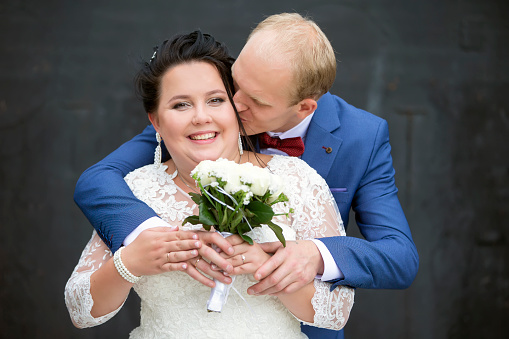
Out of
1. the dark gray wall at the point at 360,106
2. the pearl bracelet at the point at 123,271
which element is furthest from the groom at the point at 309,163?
the dark gray wall at the point at 360,106

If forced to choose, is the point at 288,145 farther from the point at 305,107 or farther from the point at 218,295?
the point at 218,295

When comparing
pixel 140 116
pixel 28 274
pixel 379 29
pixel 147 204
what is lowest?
pixel 28 274

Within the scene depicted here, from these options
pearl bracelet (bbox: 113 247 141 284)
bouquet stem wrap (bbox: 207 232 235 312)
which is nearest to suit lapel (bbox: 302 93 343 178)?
bouquet stem wrap (bbox: 207 232 235 312)

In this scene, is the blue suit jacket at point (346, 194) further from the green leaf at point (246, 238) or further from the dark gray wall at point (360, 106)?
the dark gray wall at point (360, 106)

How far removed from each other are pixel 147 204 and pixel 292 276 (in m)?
0.76

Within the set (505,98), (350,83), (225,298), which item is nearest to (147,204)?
(225,298)

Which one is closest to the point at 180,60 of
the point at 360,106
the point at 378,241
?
the point at 378,241

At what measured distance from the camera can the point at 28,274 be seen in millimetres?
5004

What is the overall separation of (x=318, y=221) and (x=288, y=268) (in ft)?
1.10

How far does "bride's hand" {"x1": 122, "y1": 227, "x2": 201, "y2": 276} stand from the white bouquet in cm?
10

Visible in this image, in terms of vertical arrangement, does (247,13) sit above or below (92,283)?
above

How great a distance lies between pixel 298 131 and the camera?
9.99ft

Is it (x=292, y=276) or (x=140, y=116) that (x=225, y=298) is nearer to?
(x=292, y=276)

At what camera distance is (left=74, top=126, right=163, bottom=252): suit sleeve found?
254 cm
